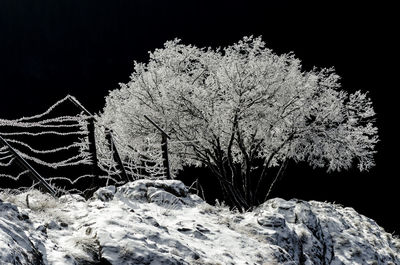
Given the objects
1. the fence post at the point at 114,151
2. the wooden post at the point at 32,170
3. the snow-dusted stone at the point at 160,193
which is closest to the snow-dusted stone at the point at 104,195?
the snow-dusted stone at the point at 160,193

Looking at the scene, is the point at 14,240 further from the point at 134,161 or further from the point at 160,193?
the point at 134,161

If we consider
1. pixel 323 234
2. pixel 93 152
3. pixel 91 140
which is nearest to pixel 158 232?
pixel 93 152

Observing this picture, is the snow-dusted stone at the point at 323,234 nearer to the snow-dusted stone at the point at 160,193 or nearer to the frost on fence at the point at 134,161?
the snow-dusted stone at the point at 160,193

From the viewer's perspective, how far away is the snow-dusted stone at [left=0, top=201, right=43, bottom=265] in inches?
140

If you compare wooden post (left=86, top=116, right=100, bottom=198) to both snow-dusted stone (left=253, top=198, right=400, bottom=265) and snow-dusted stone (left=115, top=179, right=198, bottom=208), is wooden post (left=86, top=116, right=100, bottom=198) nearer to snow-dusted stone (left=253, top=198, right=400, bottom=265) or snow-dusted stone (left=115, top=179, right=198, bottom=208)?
snow-dusted stone (left=115, top=179, right=198, bottom=208)

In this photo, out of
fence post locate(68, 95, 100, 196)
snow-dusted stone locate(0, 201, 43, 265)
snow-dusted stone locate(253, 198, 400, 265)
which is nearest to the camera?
snow-dusted stone locate(0, 201, 43, 265)

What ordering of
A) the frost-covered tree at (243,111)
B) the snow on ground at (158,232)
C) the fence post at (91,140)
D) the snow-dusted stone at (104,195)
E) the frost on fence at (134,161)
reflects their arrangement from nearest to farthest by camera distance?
the snow on ground at (158,232) → the snow-dusted stone at (104,195) → the fence post at (91,140) → the frost on fence at (134,161) → the frost-covered tree at (243,111)

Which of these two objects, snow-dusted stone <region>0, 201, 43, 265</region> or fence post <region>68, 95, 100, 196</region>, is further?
fence post <region>68, 95, 100, 196</region>

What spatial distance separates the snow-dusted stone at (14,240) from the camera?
11.7ft

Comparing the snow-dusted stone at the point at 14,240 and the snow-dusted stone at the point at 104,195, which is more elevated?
the snow-dusted stone at the point at 104,195

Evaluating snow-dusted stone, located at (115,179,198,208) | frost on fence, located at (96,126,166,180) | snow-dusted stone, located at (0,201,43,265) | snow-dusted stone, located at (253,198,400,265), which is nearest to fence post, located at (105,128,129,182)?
frost on fence, located at (96,126,166,180)

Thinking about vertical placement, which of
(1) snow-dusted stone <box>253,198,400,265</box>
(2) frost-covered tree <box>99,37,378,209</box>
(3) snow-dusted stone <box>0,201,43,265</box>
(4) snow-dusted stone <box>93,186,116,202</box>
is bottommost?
(1) snow-dusted stone <box>253,198,400,265</box>

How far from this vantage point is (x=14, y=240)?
3959mm

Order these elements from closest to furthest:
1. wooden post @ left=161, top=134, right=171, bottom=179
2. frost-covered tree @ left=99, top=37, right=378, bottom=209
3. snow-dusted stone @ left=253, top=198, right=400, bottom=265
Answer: snow-dusted stone @ left=253, top=198, right=400, bottom=265 < wooden post @ left=161, top=134, right=171, bottom=179 < frost-covered tree @ left=99, top=37, right=378, bottom=209
